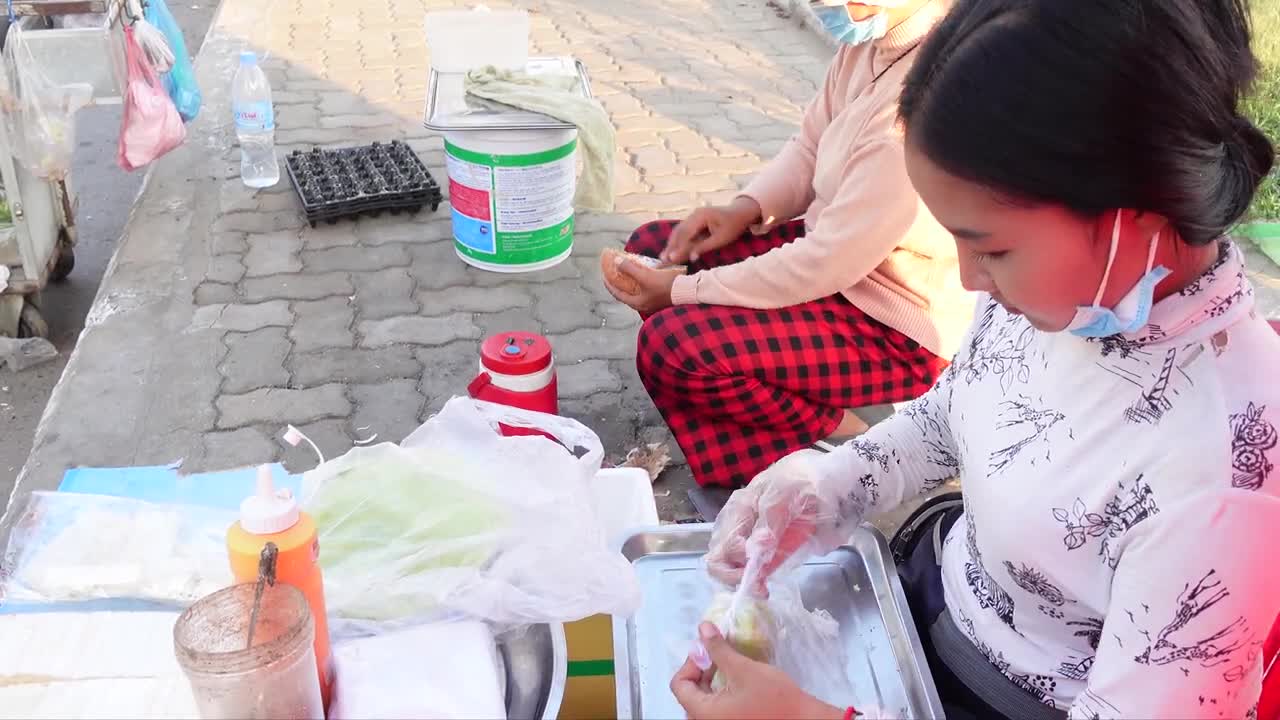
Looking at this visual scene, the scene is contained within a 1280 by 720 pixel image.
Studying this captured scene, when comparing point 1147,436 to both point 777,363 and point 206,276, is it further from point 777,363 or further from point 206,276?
point 206,276

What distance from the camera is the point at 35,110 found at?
284 cm

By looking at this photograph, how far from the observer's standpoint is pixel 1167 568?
3.18 feet

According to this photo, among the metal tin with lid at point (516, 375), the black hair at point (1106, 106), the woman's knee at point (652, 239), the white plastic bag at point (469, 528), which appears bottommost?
the metal tin with lid at point (516, 375)

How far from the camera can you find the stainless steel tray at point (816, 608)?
4.03ft

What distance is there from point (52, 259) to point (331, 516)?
250 cm

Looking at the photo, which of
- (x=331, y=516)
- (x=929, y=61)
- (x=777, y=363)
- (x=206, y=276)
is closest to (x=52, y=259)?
(x=206, y=276)

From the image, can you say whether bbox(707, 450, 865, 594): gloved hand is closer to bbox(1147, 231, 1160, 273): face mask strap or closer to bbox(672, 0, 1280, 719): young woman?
bbox(672, 0, 1280, 719): young woman

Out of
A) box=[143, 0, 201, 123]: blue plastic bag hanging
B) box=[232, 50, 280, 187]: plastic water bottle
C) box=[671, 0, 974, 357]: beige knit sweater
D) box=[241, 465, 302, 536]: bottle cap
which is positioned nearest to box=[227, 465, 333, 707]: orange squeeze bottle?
box=[241, 465, 302, 536]: bottle cap

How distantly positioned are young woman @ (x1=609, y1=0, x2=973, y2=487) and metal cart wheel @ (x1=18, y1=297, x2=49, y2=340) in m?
1.85

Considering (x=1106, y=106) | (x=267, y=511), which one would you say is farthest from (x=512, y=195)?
(x=1106, y=106)

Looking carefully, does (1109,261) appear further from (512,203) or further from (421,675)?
(512,203)

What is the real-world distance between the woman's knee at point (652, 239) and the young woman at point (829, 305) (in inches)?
8.1

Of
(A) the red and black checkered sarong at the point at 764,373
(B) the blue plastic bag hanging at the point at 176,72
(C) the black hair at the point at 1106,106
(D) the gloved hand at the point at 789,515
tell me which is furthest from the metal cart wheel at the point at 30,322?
(C) the black hair at the point at 1106,106

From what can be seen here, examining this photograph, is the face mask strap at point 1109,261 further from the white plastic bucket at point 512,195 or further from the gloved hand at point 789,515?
the white plastic bucket at point 512,195
